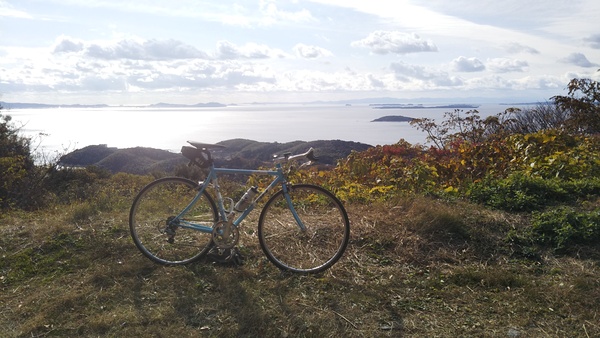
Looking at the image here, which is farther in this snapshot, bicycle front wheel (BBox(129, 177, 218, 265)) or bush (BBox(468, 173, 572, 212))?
bush (BBox(468, 173, 572, 212))

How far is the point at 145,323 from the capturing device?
3592 mm

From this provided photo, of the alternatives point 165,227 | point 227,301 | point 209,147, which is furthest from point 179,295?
point 209,147

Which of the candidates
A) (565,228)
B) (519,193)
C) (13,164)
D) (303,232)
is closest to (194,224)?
(303,232)

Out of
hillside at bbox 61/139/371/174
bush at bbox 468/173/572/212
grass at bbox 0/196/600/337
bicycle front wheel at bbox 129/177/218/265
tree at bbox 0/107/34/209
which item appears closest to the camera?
grass at bbox 0/196/600/337

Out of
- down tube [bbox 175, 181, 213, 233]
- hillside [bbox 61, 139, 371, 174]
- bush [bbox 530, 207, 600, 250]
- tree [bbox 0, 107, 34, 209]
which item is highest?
down tube [bbox 175, 181, 213, 233]

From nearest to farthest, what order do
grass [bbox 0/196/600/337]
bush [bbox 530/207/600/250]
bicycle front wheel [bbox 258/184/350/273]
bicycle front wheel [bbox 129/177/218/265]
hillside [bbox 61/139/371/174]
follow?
1. grass [bbox 0/196/600/337]
2. bicycle front wheel [bbox 258/184/350/273]
3. bicycle front wheel [bbox 129/177/218/265]
4. bush [bbox 530/207/600/250]
5. hillside [bbox 61/139/371/174]

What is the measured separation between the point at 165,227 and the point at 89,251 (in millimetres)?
868

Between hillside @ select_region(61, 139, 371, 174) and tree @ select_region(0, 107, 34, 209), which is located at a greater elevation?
tree @ select_region(0, 107, 34, 209)

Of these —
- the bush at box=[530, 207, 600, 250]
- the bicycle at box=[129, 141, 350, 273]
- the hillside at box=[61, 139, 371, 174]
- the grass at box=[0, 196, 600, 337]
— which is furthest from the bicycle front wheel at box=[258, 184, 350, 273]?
the hillside at box=[61, 139, 371, 174]

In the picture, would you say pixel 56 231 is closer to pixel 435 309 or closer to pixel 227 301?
pixel 227 301

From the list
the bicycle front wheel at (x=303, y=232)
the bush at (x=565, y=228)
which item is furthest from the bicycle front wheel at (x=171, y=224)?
the bush at (x=565, y=228)

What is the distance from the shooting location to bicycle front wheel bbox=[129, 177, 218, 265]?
4.56 meters

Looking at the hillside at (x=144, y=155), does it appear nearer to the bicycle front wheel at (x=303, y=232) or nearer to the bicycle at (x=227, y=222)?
the bicycle front wheel at (x=303, y=232)

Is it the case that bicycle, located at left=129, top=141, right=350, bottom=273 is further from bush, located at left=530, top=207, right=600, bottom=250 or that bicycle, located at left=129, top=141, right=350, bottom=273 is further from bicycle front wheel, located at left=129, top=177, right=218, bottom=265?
bush, located at left=530, top=207, right=600, bottom=250
